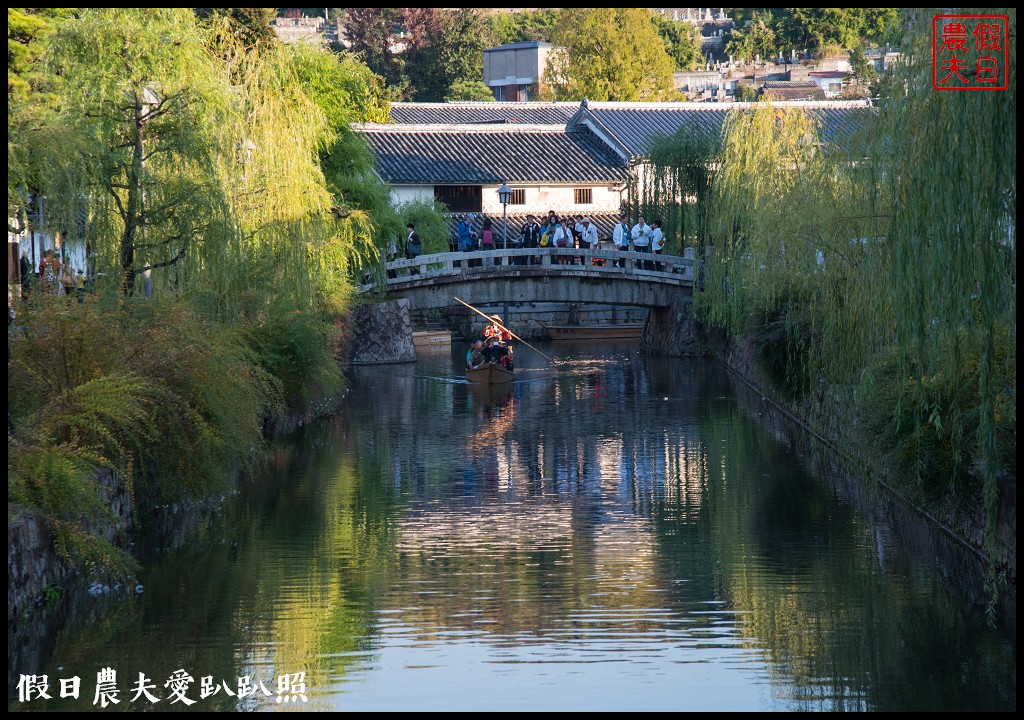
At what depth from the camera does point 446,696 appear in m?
9.62

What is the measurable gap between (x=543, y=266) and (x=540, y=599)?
71.2 ft

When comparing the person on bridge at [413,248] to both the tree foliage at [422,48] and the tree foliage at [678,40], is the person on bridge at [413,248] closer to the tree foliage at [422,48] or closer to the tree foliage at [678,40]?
the tree foliage at [422,48]

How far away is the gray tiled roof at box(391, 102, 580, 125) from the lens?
47531 millimetres

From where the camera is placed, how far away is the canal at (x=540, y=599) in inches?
389

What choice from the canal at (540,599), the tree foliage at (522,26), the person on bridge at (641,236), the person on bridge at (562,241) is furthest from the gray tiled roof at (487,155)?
the tree foliage at (522,26)

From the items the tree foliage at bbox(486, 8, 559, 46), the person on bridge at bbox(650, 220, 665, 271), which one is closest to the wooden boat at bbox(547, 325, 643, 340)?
the person on bridge at bbox(650, 220, 665, 271)

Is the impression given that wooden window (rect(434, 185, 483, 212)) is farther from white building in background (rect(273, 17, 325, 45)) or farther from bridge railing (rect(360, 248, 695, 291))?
white building in background (rect(273, 17, 325, 45))

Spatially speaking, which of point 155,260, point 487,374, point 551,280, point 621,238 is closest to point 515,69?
point 621,238

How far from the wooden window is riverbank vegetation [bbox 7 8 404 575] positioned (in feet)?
57.4

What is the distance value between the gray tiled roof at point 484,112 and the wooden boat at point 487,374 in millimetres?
18600

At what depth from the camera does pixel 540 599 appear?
12.2 metres

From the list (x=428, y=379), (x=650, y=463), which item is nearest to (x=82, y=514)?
(x=650, y=463)

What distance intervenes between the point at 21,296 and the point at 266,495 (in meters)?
4.36

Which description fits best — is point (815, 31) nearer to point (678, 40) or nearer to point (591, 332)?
point (678, 40)
